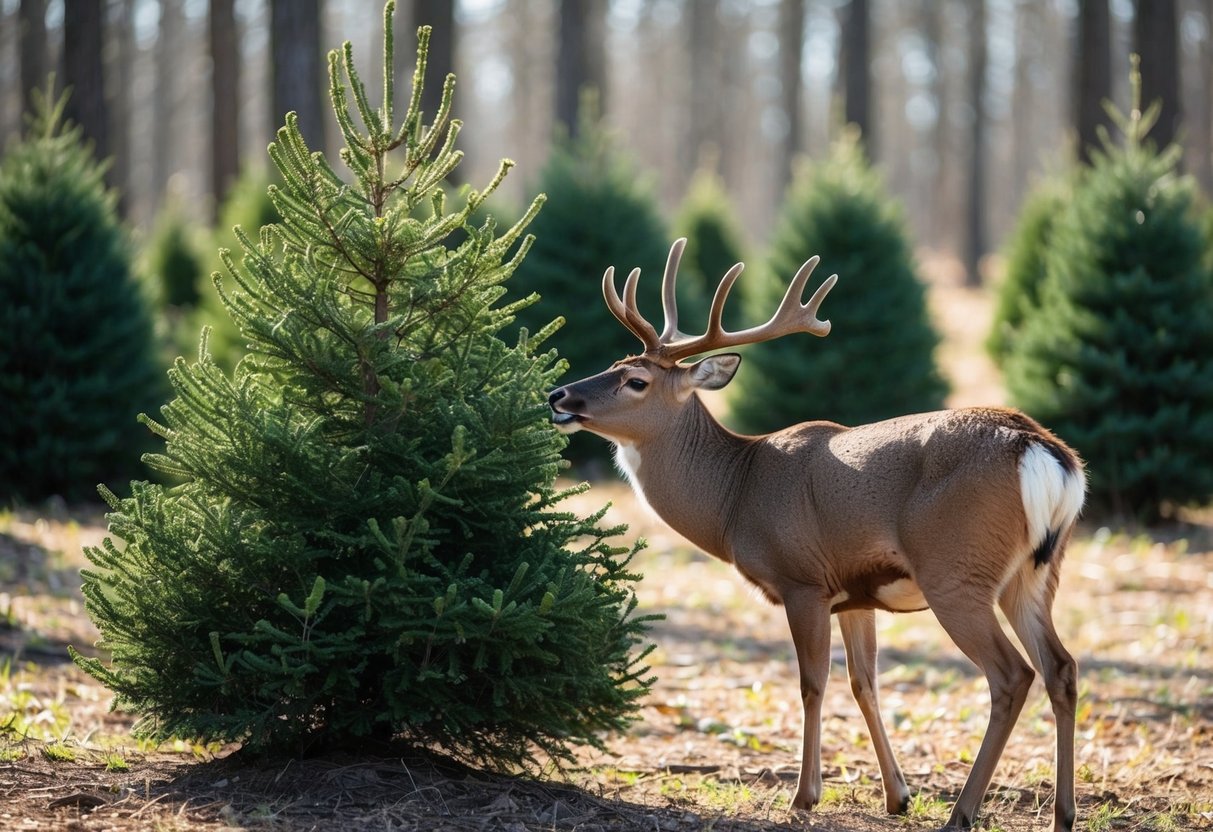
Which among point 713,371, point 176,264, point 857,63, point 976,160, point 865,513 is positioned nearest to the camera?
point 865,513

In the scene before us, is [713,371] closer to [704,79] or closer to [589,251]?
[589,251]

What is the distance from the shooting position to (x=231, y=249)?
14172 millimetres

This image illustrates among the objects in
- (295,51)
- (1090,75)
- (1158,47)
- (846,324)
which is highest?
(1090,75)

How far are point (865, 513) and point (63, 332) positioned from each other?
9.00 metres

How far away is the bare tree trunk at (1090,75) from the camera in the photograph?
17.1 m

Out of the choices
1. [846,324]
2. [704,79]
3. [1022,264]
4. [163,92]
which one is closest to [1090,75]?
[1022,264]

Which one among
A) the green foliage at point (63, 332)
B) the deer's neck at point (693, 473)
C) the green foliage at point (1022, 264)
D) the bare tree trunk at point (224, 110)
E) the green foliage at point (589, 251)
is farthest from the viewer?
the bare tree trunk at point (224, 110)

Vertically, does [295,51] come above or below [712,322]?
above

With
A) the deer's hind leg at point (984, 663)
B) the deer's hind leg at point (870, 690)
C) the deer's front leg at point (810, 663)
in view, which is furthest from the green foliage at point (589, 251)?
the deer's hind leg at point (984, 663)

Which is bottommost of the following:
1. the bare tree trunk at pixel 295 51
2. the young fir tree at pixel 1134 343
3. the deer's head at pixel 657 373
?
the deer's head at pixel 657 373

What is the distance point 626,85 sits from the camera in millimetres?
86625

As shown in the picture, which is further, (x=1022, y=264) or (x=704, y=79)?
(x=704, y=79)

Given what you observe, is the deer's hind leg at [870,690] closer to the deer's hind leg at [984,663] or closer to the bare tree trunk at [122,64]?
the deer's hind leg at [984,663]

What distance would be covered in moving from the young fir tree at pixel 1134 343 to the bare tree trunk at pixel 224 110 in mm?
16102
